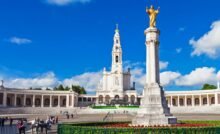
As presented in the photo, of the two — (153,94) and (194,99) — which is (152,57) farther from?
(194,99)

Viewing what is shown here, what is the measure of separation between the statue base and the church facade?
84.6 metres

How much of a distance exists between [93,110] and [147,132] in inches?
2796

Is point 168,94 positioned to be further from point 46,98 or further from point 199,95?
point 46,98

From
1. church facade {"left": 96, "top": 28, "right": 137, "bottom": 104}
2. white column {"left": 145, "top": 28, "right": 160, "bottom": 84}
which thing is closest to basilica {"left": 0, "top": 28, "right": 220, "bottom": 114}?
church facade {"left": 96, "top": 28, "right": 137, "bottom": 104}

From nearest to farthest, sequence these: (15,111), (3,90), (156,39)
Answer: (156,39), (15,111), (3,90)

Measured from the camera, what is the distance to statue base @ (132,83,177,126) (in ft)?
104

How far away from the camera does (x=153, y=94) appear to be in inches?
1297

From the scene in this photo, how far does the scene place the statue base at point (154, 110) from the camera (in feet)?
104

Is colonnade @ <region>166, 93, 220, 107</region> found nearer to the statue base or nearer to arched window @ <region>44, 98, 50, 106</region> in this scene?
arched window @ <region>44, 98, 50, 106</region>

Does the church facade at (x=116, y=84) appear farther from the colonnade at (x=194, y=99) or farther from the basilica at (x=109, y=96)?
the colonnade at (x=194, y=99)

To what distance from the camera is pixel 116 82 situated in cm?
12256

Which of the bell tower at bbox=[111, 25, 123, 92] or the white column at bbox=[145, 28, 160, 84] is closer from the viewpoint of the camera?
the white column at bbox=[145, 28, 160, 84]

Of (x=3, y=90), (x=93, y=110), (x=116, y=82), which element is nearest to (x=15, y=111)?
(x=3, y=90)

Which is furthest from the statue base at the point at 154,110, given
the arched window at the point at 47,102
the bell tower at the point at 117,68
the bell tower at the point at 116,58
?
the arched window at the point at 47,102
